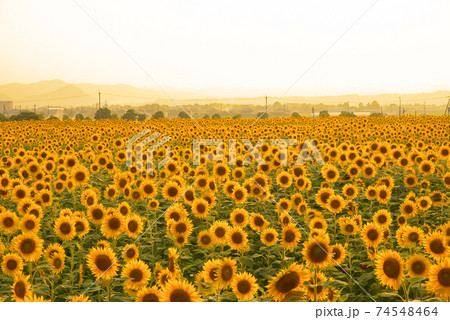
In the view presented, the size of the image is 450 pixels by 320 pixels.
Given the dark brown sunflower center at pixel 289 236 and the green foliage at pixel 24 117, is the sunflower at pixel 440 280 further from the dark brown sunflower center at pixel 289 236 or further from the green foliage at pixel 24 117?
the green foliage at pixel 24 117

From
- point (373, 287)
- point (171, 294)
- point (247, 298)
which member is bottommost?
point (373, 287)

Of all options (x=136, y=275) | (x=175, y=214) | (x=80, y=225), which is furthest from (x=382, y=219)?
(x=80, y=225)

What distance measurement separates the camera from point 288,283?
3.34 metres

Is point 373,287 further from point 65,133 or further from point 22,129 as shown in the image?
point 22,129

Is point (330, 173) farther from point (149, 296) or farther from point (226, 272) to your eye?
point (149, 296)

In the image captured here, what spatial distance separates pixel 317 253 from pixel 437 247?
199cm

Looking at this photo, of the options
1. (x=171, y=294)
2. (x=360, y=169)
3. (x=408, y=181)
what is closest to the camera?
(x=171, y=294)

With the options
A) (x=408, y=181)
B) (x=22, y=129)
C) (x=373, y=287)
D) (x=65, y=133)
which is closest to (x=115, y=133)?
(x=65, y=133)

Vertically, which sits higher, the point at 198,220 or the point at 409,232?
the point at 409,232

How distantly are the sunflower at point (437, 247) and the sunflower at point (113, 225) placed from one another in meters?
4.68

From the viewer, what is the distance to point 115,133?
76.4ft

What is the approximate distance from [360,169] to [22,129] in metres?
24.0

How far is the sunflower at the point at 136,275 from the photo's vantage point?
5.06 metres

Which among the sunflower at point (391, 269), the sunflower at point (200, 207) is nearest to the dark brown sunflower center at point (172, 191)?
the sunflower at point (200, 207)
